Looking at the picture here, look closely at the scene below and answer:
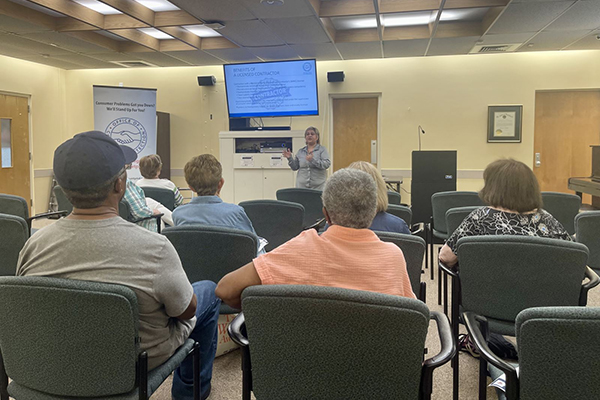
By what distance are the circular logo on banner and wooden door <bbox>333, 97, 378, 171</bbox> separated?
129 inches

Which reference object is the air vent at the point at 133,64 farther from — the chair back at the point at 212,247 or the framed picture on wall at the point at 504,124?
the chair back at the point at 212,247

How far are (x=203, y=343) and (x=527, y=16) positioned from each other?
485cm

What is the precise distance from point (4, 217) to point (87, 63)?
6085mm

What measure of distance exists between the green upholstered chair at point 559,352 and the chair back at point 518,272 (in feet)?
2.62

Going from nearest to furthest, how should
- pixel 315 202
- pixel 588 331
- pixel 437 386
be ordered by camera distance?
pixel 588 331
pixel 437 386
pixel 315 202

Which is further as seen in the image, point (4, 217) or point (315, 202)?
point (315, 202)

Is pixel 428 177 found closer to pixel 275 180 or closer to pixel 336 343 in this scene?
pixel 275 180

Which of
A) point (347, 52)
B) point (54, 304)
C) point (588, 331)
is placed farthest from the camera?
point (347, 52)

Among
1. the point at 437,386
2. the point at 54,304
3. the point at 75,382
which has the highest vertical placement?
the point at 54,304

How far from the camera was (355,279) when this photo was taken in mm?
1321

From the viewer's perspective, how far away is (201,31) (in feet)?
19.8

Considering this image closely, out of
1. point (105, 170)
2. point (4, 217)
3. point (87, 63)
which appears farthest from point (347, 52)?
point (105, 170)

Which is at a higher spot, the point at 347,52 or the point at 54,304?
the point at 347,52

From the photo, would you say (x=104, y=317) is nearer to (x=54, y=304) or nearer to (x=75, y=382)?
(x=54, y=304)
